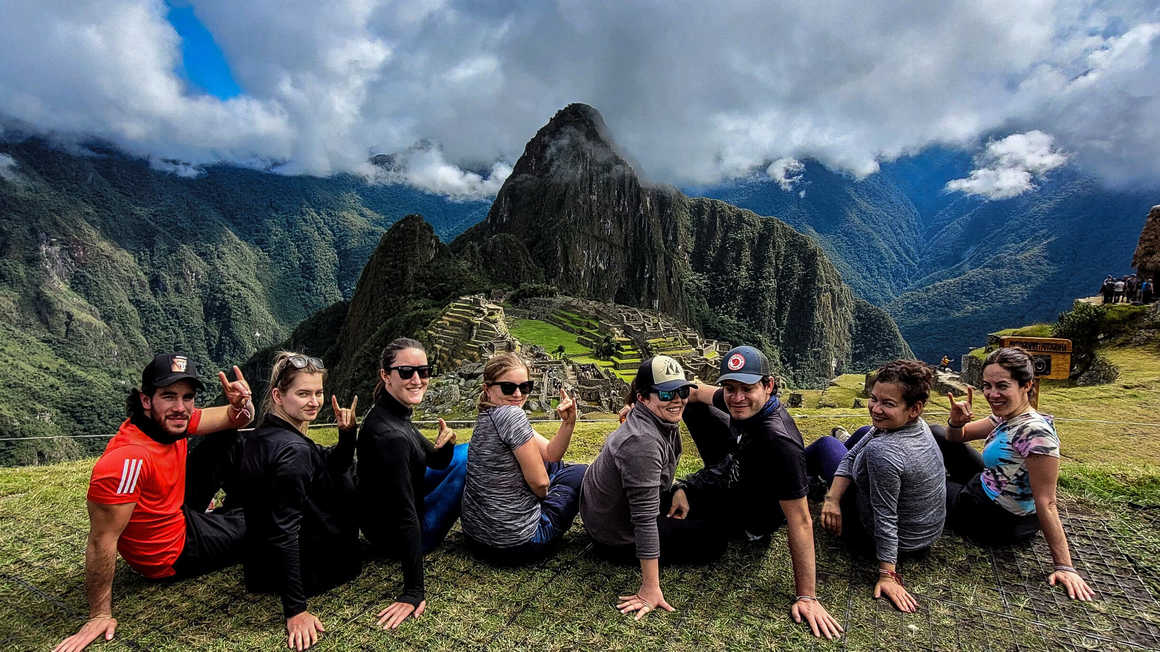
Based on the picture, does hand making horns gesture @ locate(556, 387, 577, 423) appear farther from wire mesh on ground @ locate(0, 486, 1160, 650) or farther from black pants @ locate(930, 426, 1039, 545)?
black pants @ locate(930, 426, 1039, 545)

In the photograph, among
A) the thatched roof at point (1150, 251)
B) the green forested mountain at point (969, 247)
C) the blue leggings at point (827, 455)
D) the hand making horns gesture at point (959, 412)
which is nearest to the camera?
the hand making horns gesture at point (959, 412)

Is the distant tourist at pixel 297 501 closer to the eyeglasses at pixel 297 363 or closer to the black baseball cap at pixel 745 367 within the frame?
the eyeglasses at pixel 297 363

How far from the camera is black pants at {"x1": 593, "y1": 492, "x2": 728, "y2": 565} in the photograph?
3.04 meters

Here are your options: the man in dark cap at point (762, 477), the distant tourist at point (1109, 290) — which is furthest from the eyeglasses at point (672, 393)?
the distant tourist at point (1109, 290)

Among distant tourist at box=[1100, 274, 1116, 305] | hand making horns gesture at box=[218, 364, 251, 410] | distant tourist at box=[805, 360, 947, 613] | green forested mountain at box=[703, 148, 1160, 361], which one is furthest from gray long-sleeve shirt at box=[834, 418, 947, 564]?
green forested mountain at box=[703, 148, 1160, 361]

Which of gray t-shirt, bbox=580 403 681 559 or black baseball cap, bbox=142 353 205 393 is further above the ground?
black baseball cap, bbox=142 353 205 393

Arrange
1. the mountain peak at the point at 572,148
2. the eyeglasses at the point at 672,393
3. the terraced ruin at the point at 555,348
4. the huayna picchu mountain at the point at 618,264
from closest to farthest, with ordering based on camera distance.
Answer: the eyeglasses at the point at 672,393 → the terraced ruin at the point at 555,348 → the huayna picchu mountain at the point at 618,264 → the mountain peak at the point at 572,148

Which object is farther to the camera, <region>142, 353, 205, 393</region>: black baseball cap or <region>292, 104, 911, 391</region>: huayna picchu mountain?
<region>292, 104, 911, 391</region>: huayna picchu mountain

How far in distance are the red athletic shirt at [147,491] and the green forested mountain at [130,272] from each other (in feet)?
119

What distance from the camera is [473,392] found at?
14586 millimetres

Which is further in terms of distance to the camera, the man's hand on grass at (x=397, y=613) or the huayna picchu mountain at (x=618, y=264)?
the huayna picchu mountain at (x=618, y=264)

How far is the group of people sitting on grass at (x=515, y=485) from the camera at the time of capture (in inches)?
99.7

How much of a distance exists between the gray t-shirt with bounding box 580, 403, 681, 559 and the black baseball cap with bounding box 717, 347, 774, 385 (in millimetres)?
406

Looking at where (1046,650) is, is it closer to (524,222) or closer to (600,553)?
(600,553)
